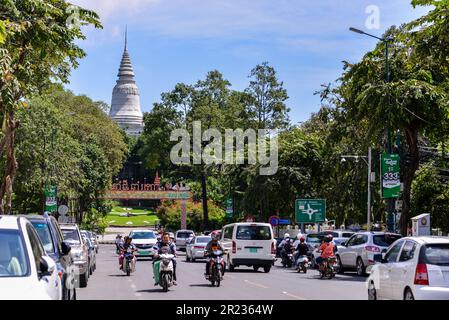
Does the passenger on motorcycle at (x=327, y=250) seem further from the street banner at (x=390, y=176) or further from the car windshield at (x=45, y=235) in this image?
the car windshield at (x=45, y=235)

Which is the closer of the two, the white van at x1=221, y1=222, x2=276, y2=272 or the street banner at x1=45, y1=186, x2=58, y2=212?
the white van at x1=221, y1=222, x2=276, y2=272

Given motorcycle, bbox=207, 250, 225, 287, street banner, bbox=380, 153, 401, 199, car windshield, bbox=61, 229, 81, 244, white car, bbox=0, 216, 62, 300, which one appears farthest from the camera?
street banner, bbox=380, 153, 401, 199

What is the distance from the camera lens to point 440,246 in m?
14.8

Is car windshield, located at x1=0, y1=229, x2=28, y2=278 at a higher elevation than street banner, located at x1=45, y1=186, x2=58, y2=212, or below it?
below

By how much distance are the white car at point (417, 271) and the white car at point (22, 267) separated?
628 centimetres

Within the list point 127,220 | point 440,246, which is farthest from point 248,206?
point 127,220

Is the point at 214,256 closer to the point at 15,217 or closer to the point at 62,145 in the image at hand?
the point at 15,217

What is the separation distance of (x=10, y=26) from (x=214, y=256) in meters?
10.1

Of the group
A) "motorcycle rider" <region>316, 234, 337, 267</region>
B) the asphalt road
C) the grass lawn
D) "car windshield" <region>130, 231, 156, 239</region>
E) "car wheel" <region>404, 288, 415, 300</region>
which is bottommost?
the asphalt road

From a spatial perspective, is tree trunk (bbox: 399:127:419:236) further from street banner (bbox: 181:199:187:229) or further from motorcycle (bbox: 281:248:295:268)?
street banner (bbox: 181:199:187:229)

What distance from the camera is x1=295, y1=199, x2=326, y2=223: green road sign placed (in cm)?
5688

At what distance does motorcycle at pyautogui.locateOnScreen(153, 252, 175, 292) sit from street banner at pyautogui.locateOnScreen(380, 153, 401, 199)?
14.5 metres

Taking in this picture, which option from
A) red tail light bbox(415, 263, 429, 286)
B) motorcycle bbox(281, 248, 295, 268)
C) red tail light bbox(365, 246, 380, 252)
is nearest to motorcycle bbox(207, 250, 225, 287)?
red tail light bbox(365, 246, 380, 252)

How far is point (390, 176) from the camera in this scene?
3494 cm
